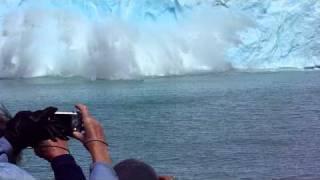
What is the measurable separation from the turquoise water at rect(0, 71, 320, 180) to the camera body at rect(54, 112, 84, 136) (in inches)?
19.0

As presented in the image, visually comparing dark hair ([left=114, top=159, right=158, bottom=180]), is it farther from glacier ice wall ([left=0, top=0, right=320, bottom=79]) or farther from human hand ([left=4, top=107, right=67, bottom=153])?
glacier ice wall ([left=0, top=0, right=320, bottom=79])

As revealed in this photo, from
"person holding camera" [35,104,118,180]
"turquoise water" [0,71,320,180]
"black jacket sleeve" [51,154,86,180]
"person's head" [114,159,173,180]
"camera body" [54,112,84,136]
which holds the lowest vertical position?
"turquoise water" [0,71,320,180]

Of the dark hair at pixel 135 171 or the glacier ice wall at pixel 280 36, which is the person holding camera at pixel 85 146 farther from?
the glacier ice wall at pixel 280 36

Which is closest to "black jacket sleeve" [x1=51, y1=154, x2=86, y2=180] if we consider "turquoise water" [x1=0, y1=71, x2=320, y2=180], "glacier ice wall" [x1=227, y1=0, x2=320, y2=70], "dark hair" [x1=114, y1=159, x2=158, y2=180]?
"dark hair" [x1=114, y1=159, x2=158, y2=180]

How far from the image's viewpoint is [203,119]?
987 centimetres

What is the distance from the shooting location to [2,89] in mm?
15586

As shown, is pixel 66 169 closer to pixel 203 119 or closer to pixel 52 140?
pixel 52 140

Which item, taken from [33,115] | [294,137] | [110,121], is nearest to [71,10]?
[110,121]

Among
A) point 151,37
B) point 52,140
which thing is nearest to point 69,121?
point 52,140

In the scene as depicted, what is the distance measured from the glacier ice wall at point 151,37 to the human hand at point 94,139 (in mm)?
14706

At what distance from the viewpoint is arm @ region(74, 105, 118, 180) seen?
3.19 feet

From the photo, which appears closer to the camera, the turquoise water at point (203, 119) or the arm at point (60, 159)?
the arm at point (60, 159)

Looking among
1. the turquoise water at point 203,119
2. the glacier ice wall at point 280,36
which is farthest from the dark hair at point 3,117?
the glacier ice wall at point 280,36

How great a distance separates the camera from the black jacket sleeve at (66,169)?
3.29 ft
